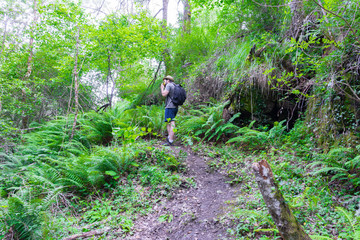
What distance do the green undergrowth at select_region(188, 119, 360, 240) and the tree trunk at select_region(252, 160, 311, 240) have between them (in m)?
0.30

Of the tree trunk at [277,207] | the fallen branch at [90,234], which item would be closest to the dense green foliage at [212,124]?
the fallen branch at [90,234]

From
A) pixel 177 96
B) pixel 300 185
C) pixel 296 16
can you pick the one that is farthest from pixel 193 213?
pixel 296 16

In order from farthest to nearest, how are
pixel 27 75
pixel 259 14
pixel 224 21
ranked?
1. pixel 27 75
2. pixel 224 21
3. pixel 259 14

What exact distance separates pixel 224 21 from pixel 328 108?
15.2 ft

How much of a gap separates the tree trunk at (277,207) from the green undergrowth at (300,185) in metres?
0.30

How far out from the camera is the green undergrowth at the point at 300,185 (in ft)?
7.44

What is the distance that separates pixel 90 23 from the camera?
7.32 meters

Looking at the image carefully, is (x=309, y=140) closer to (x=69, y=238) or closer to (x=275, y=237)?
(x=275, y=237)

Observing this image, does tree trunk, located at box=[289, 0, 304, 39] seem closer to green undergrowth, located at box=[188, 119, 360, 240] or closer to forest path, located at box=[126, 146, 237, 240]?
green undergrowth, located at box=[188, 119, 360, 240]

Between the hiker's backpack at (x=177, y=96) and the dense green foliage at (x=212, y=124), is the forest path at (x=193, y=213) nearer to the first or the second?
the dense green foliage at (x=212, y=124)

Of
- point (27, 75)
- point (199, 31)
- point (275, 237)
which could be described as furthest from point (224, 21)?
point (27, 75)

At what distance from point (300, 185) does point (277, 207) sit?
1.63m

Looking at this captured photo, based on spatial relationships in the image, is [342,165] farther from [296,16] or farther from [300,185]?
[296,16]

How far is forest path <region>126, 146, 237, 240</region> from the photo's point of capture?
107 inches
